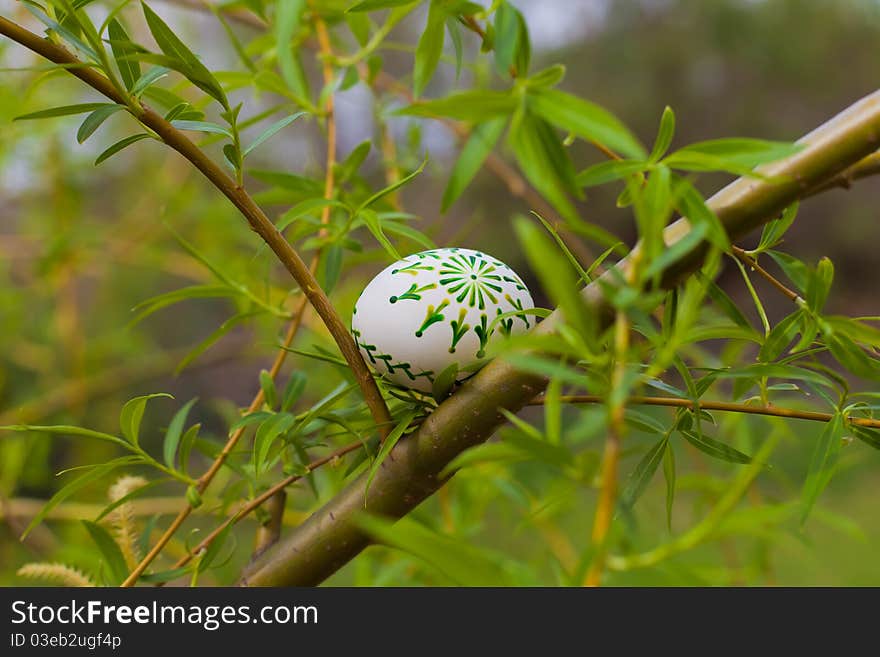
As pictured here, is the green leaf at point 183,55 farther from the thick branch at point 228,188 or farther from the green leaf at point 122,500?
the green leaf at point 122,500

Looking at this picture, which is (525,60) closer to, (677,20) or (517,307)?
(517,307)

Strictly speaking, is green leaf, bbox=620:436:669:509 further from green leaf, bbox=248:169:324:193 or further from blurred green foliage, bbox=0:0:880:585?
green leaf, bbox=248:169:324:193

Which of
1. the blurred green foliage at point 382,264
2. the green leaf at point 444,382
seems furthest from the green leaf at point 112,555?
the green leaf at point 444,382

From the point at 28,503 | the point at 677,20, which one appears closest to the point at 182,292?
the point at 28,503

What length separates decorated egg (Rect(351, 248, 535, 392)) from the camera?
195 millimetres

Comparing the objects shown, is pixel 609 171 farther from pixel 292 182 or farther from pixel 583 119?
pixel 292 182

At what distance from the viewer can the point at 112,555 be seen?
222 millimetres

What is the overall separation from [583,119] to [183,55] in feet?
0.32

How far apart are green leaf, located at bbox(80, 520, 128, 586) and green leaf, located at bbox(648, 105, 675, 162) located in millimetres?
180

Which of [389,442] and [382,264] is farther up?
[382,264]

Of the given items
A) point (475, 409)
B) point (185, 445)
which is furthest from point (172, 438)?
point (475, 409)

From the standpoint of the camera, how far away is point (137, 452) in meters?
0.21

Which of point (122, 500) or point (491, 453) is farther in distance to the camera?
point (122, 500)

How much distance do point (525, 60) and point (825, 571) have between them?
0.99 m
